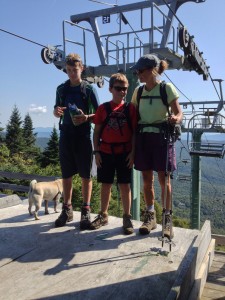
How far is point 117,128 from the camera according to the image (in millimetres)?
3641

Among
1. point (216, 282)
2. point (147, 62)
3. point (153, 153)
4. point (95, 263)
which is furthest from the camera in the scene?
point (216, 282)

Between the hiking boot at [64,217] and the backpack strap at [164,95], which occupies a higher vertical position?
the backpack strap at [164,95]

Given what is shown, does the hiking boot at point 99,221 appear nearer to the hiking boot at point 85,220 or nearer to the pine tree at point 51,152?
the hiking boot at point 85,220

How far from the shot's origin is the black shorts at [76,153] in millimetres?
3908

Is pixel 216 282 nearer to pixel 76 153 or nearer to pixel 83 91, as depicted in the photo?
pixel 76 153

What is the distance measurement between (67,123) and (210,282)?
4.22 m

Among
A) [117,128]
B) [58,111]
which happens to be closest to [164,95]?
[117,128]

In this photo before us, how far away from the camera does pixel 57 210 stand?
4.71 meters

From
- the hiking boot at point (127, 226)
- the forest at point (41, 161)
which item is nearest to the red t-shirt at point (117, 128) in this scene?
the hiking boot at point (127, 226)

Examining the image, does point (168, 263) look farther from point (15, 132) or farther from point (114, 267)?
point (15, 132)

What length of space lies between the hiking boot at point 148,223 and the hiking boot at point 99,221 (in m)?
0.50

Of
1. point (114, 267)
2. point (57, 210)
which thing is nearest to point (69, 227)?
point (57, 210)

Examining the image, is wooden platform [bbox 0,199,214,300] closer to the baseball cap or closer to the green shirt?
the green shirt

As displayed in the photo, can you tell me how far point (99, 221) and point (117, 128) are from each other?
113cm
